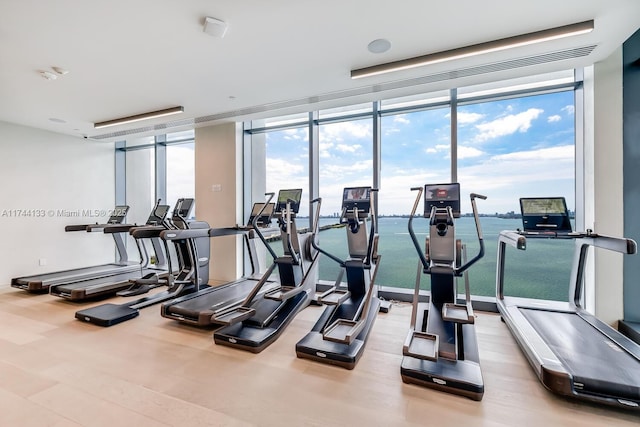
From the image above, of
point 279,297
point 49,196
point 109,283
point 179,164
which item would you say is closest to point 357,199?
point 279,297

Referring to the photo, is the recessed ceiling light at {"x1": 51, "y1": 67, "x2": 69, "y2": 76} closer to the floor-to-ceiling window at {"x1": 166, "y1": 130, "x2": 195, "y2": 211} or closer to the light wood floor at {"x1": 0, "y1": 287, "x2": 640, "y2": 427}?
the floor-to-ceiling window at {"x1": 166, "y1": 130, "x2": 195, "y2": 211}

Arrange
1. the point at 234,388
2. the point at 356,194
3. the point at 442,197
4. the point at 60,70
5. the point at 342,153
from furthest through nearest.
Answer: the point at 342,153 < the point at 356,194 < the point at 60,70 < the point at 442,197 < the point at 234,388

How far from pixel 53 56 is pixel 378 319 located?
16.4 ft

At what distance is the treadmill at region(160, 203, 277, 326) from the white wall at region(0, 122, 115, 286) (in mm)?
4397

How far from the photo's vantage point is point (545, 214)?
10.4ft

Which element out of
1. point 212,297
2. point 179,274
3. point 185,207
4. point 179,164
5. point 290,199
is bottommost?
point 212,297

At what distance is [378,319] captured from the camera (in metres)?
3.76

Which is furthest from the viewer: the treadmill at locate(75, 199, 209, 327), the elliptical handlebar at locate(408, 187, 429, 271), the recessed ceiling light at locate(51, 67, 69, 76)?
the treadmill at locate(75, 199, 209, 327)

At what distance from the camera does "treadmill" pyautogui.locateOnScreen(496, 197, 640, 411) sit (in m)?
2.00

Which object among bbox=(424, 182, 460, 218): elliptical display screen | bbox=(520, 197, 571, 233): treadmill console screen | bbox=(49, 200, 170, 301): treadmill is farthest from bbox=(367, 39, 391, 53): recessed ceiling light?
bbox=(49, 200, 170, 301): treadmill

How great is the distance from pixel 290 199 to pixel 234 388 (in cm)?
249

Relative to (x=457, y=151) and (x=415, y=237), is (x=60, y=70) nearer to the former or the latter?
(x=415, y=237)

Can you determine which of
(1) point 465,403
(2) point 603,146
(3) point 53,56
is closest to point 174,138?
(3) point 53,56

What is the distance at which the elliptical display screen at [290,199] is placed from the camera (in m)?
4.11
